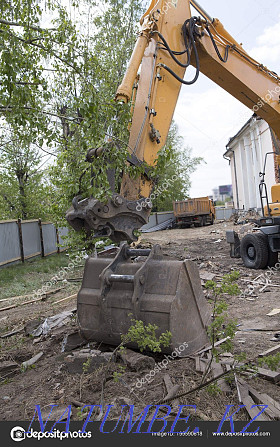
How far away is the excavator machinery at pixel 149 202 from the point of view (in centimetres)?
374

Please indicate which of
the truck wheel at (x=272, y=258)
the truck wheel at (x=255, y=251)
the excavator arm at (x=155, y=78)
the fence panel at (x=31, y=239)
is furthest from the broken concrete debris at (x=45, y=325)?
the fence panel at (x=31, y=239)

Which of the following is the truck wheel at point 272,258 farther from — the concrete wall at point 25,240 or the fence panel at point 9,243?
the fence panel at point 9,243

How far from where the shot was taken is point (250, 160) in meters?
28.0

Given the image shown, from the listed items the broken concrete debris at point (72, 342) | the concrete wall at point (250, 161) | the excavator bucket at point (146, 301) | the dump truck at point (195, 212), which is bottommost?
the broken concrete debris at point (72, 342)

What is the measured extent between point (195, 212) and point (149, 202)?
88.9 ft

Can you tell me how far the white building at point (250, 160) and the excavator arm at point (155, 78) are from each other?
1514 centimetres

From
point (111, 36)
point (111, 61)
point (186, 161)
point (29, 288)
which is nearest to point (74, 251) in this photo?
point (29, 288)

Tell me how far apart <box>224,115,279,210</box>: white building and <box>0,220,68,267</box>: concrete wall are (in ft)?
38.8

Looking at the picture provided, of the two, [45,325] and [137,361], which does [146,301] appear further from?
[45,325]

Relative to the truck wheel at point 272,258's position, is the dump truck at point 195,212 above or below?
above

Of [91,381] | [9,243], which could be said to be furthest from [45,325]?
[9,243]

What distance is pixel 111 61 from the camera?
13562mm

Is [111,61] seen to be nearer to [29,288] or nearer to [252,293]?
[29,288]

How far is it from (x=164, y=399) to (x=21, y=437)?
3.55ft
